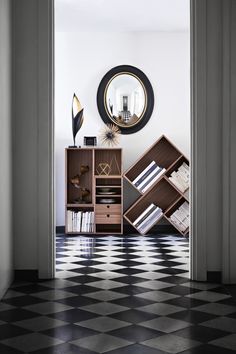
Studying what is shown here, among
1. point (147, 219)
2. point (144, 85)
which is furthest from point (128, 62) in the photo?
point (147, 219)

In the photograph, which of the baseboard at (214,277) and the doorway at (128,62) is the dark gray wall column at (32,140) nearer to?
the baseboard at (214,277)

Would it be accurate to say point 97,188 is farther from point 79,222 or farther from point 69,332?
point 69,332

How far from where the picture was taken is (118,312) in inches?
154

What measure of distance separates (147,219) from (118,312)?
4535mm

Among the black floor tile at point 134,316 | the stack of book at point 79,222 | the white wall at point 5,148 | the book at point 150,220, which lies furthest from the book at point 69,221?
the black floor tile at point 134,316

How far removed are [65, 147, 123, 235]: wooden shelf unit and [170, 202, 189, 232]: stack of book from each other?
743 mm

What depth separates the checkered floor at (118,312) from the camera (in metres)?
3.22

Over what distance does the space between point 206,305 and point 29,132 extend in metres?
2.05

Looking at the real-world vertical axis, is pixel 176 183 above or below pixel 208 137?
below

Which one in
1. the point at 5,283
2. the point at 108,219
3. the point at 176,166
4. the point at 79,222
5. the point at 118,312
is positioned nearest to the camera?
the point at 118,312

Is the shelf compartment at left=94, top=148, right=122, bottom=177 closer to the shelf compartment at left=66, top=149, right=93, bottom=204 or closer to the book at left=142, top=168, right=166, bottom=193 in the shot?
the shelf compartment at left=66, top=149, right=93, bottom=204

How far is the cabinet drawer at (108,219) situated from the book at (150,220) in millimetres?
333

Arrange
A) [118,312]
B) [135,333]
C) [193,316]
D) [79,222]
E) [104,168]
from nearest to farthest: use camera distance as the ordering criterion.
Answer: [135,333], [193,316], [118,312], [79,222], [104,168]

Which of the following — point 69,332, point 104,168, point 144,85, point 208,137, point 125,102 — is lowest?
point 69,332
